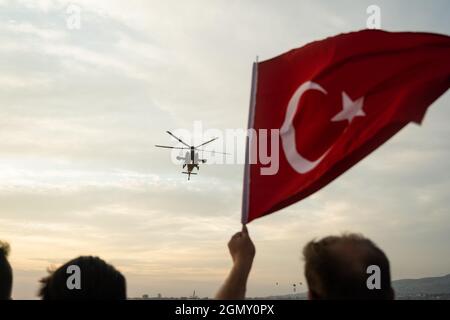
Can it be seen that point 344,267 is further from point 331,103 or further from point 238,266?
point 331,103

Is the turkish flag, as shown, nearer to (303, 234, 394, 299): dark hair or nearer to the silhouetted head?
(303, 234, 394, 299): dark hair

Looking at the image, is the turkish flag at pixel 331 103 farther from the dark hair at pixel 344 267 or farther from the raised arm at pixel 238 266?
the dark hair at pixel 344 267

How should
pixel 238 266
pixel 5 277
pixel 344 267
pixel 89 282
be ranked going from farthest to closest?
pixel 238 266 → pixel 5 277 → pixel 89 282 → pixel 344 267

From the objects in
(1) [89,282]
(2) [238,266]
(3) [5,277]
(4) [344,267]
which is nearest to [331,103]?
(2) [238,266]

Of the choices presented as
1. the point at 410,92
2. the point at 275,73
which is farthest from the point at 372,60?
the point at 275,73

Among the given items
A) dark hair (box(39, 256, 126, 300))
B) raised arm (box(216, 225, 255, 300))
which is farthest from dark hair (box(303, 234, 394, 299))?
dark hair (box(39, 256, 126, 300))

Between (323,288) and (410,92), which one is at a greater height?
(410,92)

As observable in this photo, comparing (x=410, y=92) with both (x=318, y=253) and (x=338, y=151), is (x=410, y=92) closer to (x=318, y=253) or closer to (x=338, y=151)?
(x=338, y=151)
